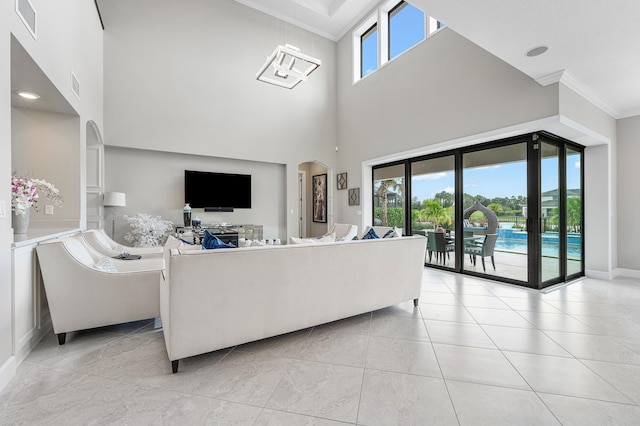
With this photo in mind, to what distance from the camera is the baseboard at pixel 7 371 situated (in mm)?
1851

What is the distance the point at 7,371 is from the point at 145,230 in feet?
13.1

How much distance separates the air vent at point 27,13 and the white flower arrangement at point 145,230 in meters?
3.76

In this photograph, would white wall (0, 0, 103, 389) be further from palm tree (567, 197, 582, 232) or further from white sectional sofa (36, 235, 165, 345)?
palm tree (567, 197, 582, 232)

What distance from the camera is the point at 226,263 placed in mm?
2088

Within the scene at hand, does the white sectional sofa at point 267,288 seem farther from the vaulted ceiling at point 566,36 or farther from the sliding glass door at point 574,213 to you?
the sliding glass door at point 574,213

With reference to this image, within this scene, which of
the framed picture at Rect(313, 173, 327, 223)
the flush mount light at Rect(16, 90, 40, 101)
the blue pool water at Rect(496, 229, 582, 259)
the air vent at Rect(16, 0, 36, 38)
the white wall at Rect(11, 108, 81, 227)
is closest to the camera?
the air vent at Rect(16, 0, 36, 38)

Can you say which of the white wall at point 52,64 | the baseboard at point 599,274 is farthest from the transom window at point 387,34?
the white wall at point 52,64

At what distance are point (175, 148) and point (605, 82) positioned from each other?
23.9ft

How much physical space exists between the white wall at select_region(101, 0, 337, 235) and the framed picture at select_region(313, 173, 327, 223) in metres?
1.16

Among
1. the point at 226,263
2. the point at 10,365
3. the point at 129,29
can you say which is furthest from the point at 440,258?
the point at 129,29

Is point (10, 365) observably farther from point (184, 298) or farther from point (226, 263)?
point (226, 263)

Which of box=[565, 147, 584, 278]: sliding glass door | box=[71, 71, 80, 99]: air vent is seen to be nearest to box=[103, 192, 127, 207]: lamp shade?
box=[71, 71, 80, 99]: air vent

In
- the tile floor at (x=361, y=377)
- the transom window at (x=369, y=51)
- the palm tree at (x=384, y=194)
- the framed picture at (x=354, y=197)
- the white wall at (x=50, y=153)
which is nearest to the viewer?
the tile floor at (x=361, y=377)

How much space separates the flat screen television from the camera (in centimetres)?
642
